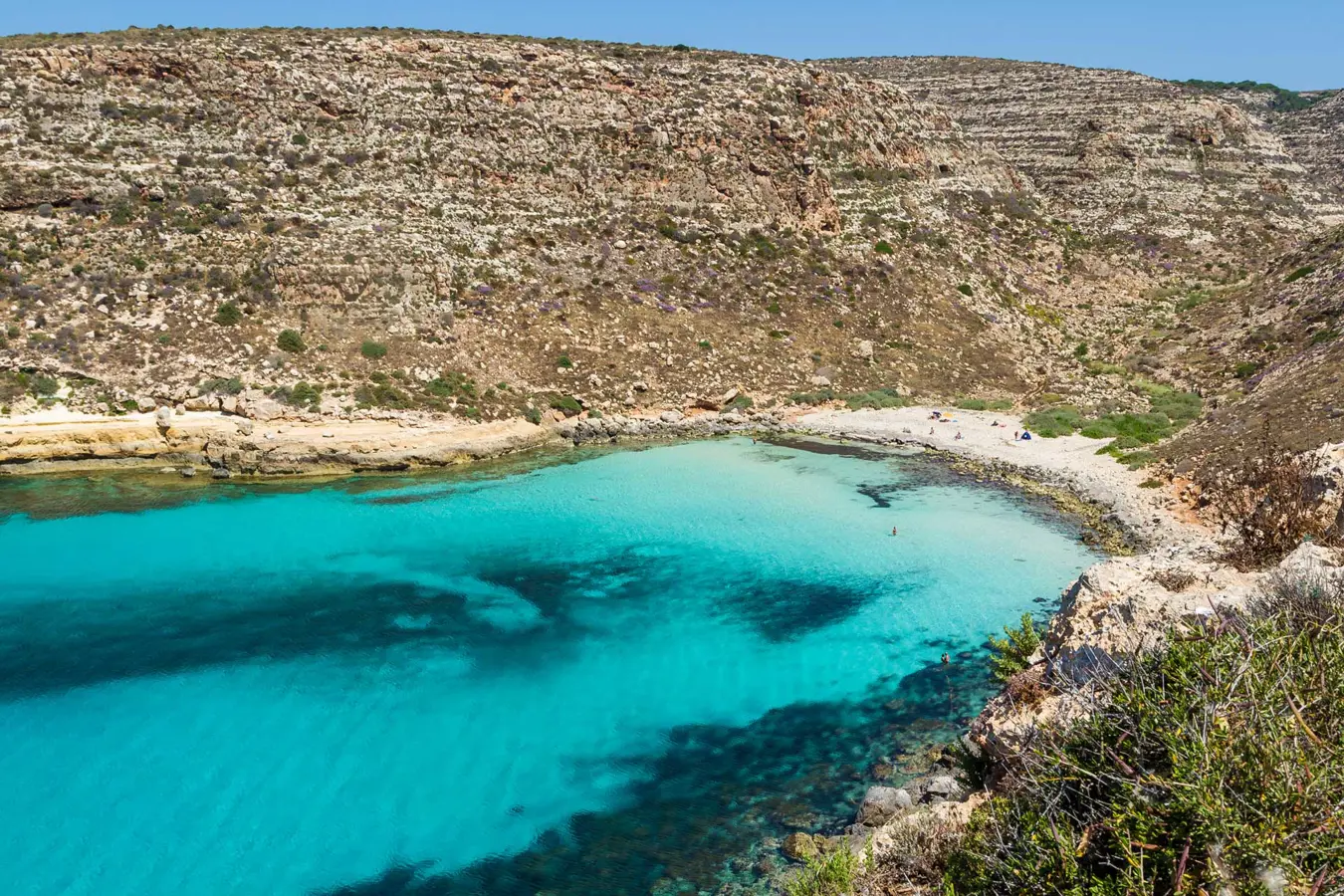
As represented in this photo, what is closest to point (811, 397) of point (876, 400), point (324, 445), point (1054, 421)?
point (876, 400)

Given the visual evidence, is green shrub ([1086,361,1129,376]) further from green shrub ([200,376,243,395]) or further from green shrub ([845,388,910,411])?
green shrub ([200,376,243,395])

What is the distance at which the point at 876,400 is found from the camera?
42.7 meters

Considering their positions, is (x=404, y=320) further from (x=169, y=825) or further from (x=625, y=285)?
(x=169, y=825)

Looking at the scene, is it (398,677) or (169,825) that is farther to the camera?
(398,677)

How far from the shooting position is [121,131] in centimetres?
4134

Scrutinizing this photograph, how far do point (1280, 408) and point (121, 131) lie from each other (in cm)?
5159

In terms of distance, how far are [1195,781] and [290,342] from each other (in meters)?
37.9

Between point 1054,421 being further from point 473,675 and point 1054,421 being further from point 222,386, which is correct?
point 222,386

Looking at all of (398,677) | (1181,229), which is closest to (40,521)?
(398,677)

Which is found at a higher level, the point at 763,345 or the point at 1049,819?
the point at 763,345

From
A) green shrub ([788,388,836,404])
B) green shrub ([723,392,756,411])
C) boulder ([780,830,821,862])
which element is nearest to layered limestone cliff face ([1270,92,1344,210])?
green shrub ([788,388,836,404])

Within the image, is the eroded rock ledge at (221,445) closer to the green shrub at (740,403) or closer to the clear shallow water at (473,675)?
the clear shallow water at (473,675)

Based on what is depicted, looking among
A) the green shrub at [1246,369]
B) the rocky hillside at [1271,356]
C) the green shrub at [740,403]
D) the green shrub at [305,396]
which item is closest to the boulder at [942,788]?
the rocky hillside at [1271,356]

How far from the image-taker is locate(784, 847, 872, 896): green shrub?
944 centimetres
